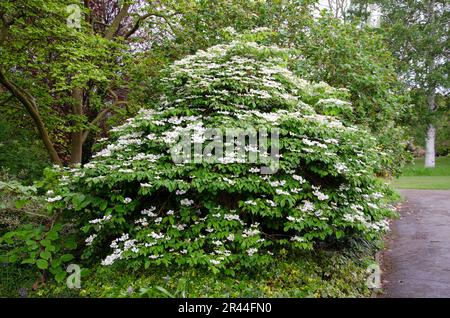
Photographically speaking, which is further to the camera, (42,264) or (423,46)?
(423,46)

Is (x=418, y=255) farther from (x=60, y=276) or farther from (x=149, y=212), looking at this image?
(x=60, y=276)

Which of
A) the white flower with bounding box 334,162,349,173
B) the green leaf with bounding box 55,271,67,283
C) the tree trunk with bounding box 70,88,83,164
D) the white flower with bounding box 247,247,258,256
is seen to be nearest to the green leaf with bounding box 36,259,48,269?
the green leaf with bounding box 55,271,67,283

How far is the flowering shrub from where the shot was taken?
378 centimetres

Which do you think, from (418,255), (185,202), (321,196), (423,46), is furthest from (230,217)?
(423,46)

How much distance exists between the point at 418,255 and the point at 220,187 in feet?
11.5

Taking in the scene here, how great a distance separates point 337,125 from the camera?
14.6ft

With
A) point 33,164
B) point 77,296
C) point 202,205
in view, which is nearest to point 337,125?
point 202,205

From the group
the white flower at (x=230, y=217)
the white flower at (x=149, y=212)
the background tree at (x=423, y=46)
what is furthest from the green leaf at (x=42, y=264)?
the background tree at (x=423, y=46)

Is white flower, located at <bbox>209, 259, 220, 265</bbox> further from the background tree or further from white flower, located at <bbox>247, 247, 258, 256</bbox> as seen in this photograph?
the background tree

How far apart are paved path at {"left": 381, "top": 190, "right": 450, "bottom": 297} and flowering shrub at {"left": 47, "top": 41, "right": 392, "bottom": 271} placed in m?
0.76

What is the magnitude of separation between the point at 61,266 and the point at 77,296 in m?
0.67

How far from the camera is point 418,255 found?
538 cm

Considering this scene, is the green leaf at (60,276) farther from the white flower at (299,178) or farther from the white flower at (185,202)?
the white flower at (299,178)

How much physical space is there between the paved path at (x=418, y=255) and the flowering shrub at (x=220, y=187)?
76 centimetres
